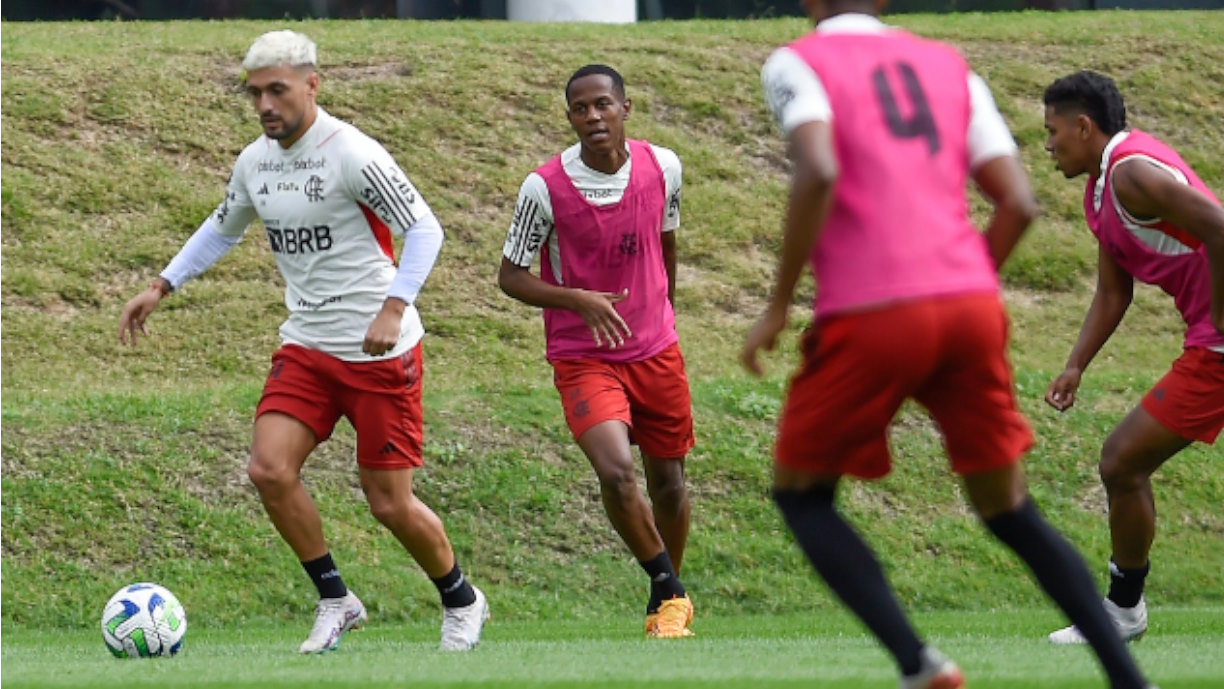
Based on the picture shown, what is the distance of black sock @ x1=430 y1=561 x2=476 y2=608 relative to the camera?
827 cm

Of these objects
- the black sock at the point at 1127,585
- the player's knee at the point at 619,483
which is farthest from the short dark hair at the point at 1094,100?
the player's knee at the point at 619,483

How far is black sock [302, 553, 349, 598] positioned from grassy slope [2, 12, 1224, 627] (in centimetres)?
363

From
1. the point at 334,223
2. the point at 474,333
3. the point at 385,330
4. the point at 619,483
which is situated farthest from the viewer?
the point at 474,333

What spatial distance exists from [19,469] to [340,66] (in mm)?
8936

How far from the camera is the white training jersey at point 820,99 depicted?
4961 millimetres

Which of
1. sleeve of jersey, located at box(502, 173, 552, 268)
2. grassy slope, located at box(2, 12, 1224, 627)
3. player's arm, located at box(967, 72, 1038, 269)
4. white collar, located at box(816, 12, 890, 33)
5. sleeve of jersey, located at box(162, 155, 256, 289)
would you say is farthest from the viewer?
grassy slope, located at box(2, 12, 1224, 627)

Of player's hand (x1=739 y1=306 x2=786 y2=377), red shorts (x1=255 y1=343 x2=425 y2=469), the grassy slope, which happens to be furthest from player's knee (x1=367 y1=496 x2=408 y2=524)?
the grassy slope

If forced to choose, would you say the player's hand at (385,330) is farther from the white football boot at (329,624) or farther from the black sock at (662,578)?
the black sock at (662,578)

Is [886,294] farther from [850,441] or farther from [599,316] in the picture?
[599,316]

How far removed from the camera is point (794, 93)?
5.00 m

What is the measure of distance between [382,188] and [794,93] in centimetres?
316

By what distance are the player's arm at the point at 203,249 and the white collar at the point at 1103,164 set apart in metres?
3.51

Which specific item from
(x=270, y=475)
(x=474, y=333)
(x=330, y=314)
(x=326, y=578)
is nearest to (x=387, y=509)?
(x=326, y=578)

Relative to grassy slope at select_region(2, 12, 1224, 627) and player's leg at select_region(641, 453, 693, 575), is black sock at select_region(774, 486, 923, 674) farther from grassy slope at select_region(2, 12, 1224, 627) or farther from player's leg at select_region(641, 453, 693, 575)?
grassy slope at select_region(2, 12, 1224, 627)
